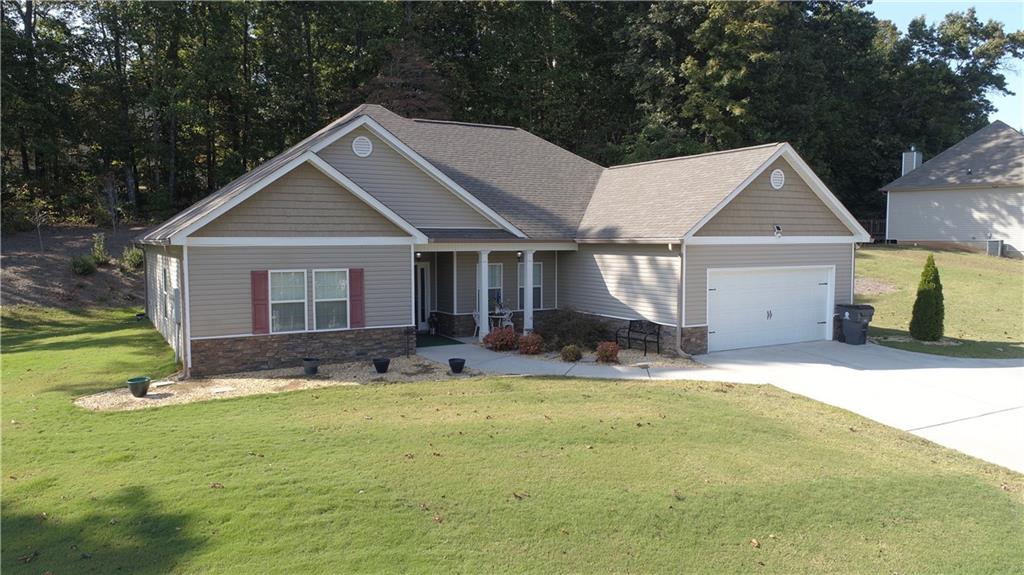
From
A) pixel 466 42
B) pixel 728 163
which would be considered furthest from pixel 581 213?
pixel 466 42

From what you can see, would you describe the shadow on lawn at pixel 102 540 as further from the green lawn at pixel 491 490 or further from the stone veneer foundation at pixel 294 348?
the stone veneer foundation at pixel 294 348

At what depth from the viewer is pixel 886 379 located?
14.1 metres

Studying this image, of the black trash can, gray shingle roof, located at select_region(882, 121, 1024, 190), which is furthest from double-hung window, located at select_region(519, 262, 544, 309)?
gray shingle roof, located at select_region(882, 121, 1024, 190)

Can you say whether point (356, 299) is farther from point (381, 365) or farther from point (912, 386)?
point (912, 386)

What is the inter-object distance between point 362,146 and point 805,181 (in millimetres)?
11850

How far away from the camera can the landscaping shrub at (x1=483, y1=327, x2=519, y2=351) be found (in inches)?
678

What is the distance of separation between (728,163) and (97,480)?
52.4ft

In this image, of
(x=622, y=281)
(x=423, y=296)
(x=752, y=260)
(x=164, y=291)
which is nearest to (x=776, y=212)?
(x=752, y=260)

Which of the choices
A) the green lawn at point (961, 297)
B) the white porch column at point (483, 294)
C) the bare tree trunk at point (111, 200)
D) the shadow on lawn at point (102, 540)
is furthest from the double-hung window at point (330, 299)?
the bare tree trunk at point (111, 200)

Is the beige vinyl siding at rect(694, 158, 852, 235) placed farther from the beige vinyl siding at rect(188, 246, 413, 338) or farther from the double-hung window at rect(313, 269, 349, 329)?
the double-hung window at rect(313, 269, 349, 329)

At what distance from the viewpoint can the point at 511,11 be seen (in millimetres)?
43156

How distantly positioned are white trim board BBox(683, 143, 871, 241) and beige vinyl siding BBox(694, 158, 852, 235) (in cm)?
12

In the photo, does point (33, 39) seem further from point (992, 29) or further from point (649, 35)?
point (992, 29)

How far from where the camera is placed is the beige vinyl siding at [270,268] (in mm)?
13961
